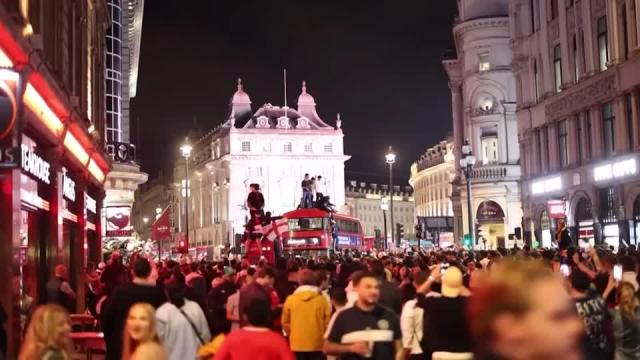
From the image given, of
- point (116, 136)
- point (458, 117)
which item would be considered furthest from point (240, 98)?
point (116, 136)

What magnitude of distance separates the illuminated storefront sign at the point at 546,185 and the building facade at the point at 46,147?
22793mm

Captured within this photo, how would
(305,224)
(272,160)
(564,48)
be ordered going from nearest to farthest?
(305,224)
(564,48)
(272,160)

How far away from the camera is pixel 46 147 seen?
68.6 ft

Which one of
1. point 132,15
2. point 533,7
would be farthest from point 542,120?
point 132,15

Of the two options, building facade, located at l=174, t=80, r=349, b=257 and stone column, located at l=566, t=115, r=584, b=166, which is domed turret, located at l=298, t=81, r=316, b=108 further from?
stone column, located at l=566, t=115, r=584, b=166

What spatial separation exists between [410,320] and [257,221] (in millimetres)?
23017

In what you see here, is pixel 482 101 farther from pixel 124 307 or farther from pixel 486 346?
pixel 486 346

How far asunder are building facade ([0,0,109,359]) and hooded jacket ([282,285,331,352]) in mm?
4361

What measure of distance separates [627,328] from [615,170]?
31706 millimetres

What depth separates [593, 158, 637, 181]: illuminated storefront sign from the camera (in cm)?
3812

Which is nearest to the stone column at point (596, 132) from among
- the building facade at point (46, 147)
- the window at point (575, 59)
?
the window at point (575, 59)

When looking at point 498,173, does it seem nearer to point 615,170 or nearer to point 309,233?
point 309,233

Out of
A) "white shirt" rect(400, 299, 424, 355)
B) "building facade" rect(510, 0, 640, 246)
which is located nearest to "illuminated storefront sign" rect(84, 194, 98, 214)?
"building facade" rect(510, 0, 640, 246)

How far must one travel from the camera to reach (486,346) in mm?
3068
